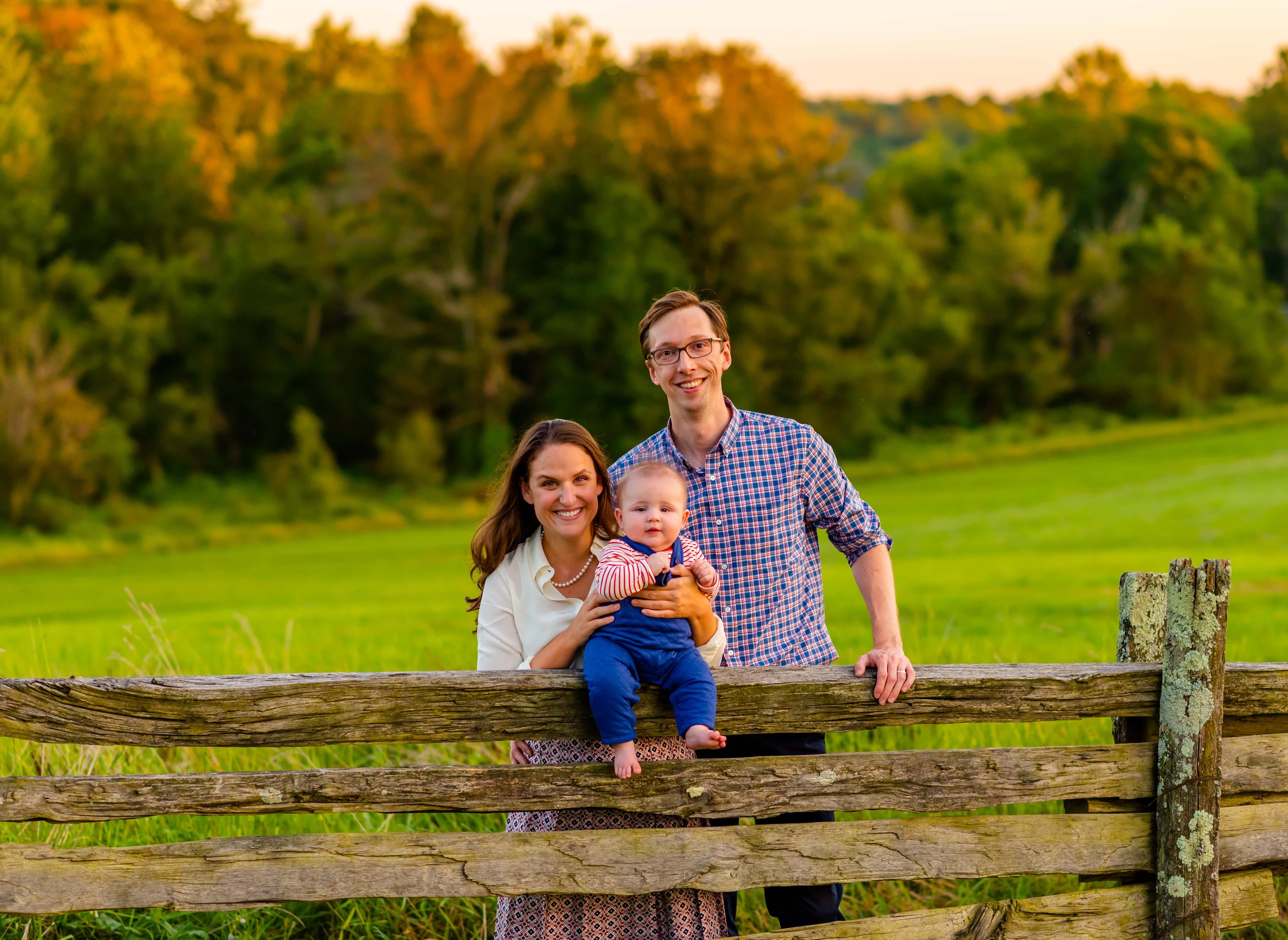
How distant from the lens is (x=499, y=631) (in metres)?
3.65

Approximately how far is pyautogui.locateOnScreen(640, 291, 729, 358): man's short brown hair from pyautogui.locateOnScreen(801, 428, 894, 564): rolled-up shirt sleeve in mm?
456

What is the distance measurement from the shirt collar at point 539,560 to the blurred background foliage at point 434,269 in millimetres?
25090

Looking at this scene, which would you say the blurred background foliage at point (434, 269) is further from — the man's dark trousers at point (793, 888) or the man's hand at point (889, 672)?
the man's hand at point (889, 672)

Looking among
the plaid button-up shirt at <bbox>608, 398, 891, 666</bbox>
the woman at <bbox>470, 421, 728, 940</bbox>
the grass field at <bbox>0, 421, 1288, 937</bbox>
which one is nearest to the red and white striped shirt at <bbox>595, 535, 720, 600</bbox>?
the woman at <bbox>470, 421, 728, 940</bbox>

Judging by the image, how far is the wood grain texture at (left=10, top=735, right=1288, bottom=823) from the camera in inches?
129

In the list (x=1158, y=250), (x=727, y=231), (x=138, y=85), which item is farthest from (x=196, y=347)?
(x=1158, y=250)

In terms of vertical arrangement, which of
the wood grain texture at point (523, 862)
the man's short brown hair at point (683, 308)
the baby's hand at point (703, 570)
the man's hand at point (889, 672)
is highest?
the man's short brown hair at point (683, 308)

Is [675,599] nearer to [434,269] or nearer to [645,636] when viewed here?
[645,636]

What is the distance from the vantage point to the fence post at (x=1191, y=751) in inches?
139

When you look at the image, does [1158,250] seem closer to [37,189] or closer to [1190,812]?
[37,189]

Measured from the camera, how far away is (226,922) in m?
4.69

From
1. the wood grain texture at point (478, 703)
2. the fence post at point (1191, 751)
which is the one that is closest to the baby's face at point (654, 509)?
the wood grain texture at point (478, 703)

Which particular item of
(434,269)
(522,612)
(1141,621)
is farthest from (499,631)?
(434,269)

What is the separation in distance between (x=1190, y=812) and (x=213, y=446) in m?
32.3
